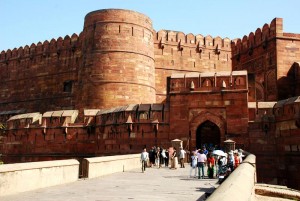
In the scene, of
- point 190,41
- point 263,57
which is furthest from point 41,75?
point 263,57

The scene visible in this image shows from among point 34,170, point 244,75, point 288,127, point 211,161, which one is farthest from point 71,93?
point 34,170

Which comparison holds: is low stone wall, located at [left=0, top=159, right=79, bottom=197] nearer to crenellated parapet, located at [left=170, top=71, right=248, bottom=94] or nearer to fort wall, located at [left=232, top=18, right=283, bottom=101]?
crenellated parapet, located at [left=170, top=71, right=248, bottom=94]

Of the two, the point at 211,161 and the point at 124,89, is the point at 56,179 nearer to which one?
the point at 211,161

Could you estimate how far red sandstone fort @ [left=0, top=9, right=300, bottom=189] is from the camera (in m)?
14.3

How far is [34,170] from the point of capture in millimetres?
5980

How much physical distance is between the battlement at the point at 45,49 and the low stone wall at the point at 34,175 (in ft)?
61.4

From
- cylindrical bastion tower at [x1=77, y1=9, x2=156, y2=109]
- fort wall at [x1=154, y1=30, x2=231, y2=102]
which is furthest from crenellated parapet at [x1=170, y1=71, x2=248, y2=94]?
fort wall at [x1=154, y1=30, x2=231, y2=102]

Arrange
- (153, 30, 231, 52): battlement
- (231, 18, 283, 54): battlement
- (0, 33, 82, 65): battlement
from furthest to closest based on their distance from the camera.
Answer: (0, 33, 82, 65): battlement → (153, 30, 231, 52): battlement → (231, 18, 283, 54): battlement

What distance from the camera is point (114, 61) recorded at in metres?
19.9

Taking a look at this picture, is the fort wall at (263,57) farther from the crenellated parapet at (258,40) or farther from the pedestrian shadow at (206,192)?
the pedestrian shadow at (206,192)

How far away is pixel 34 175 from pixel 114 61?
14.2m

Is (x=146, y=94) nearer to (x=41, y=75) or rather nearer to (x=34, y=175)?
(x=41, y=75)

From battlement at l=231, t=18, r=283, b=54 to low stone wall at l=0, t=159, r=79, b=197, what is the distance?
14.6 metres

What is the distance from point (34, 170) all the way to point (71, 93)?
19283 mm
